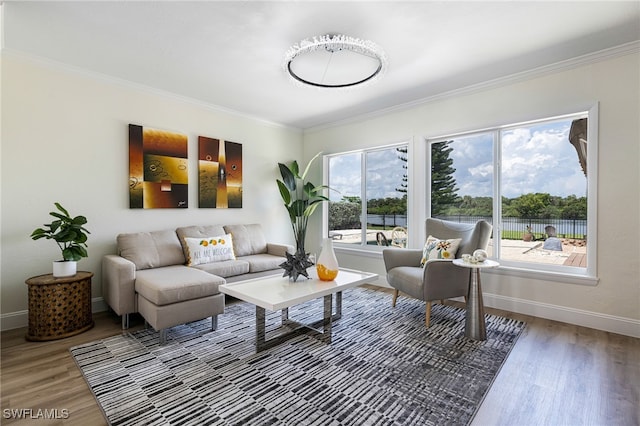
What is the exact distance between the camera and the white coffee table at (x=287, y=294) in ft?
7.05

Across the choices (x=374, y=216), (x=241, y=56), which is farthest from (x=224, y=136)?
(x=374, y=216)

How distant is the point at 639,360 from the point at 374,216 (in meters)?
3.09

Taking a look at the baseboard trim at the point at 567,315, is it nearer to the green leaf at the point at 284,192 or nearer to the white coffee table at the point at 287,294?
the white coffee table at the point at 287,294

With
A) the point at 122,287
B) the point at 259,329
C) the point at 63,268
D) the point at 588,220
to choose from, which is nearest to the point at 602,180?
the point at 588,220

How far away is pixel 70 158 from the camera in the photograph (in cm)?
306

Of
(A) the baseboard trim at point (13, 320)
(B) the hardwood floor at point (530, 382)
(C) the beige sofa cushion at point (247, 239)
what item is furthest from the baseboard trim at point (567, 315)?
(A) the baseboard trim at point (13, 320)

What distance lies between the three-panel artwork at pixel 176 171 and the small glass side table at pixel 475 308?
3278 mm

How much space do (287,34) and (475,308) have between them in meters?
2.84

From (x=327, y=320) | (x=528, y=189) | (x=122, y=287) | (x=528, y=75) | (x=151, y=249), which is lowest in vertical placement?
(x=327, y=320)

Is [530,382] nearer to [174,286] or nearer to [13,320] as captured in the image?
[174,286]

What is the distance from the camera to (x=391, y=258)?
345 cm

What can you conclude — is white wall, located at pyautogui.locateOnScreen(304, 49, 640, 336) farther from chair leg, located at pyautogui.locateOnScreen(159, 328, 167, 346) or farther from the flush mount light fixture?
chair leg, located at pyautogui.locateOnScreen(159, 328, 167, 346)

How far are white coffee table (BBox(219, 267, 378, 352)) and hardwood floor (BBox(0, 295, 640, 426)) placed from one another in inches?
41.0

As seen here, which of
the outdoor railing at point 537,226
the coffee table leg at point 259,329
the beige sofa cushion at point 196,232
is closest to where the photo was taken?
the coffee table leg at point 259,329
